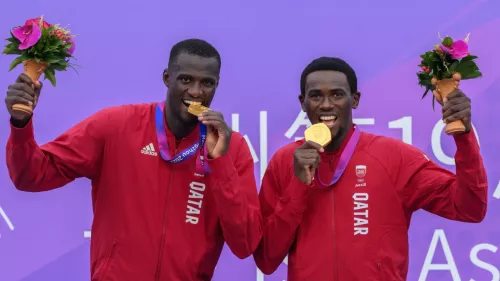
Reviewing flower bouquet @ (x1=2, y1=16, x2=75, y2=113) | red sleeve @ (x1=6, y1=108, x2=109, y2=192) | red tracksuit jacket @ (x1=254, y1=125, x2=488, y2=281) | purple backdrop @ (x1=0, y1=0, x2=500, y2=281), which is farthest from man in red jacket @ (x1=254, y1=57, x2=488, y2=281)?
flower bouquet @ (x1=2, y1=16, x2=75, y2=113)

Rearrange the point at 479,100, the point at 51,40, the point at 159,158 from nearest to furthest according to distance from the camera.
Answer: the point at 51,40 → the point at 159,158 → the point at 479,100

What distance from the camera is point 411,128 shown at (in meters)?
4.55

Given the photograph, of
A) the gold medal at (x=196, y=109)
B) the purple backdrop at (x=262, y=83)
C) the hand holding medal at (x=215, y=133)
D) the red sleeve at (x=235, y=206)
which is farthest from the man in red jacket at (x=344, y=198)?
the purple backdrop at (x=262, y=83)

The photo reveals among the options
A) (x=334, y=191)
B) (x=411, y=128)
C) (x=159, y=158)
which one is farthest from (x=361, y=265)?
(x=411, y=128)

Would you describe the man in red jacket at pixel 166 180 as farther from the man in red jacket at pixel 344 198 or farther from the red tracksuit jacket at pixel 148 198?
the man in red jacket at pixel 344 198

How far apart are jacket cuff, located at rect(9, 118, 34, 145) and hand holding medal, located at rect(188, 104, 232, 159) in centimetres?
71

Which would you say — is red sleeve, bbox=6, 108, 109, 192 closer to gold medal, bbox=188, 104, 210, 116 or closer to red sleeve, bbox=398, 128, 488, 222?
gold medal, bbox=188, 104, 210, 116

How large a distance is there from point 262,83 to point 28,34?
66.8 inches

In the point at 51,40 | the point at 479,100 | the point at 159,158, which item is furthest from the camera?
the point at 479,100

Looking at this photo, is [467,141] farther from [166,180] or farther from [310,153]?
[166,180]

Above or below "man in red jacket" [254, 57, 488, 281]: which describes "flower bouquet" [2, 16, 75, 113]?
above

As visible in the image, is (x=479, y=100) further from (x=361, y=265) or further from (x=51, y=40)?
(x=51, y=40)

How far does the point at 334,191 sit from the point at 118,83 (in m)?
1.78

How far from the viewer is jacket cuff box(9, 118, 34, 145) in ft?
10.6
